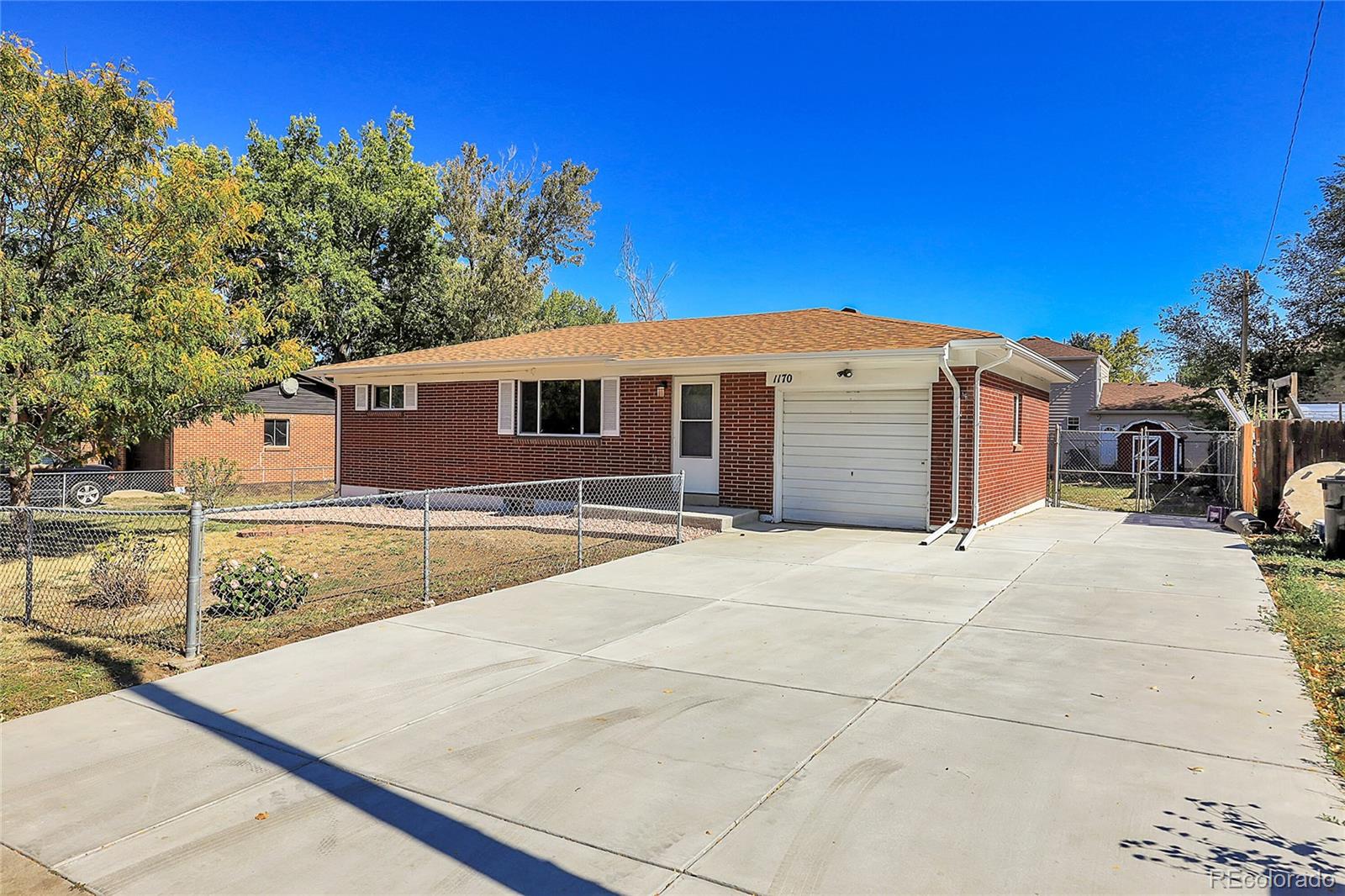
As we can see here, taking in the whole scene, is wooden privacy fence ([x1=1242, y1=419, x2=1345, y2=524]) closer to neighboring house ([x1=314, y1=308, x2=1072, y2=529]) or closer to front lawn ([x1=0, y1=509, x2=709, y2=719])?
neighboring house ([x1=314, y1=308, x2=1072, y2=529])

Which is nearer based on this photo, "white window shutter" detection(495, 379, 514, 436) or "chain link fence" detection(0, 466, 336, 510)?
"white window shutter" detection(495, 379, 514, 436)

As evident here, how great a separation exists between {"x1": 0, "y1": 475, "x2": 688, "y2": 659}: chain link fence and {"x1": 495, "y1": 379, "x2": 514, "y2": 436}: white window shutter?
1330 mm

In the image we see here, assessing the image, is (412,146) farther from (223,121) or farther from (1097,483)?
(1097,483)

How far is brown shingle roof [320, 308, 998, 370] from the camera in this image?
12938mm

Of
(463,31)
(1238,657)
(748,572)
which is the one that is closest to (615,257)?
(463,31)

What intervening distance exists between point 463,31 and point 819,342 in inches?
401

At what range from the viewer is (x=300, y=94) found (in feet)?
73.6

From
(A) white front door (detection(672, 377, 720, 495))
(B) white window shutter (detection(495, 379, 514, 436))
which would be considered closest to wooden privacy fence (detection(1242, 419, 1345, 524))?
(A) white front door (detection(672, 377, 720, 495))

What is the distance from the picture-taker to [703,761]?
4020mm

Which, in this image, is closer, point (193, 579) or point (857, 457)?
point (193, 579)

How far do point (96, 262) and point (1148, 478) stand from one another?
25.2 meters

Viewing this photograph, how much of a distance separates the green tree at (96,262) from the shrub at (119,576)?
3317 mm

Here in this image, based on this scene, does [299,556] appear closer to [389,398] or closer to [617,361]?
[617,361]

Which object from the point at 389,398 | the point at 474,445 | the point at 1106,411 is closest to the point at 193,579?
the point at 474,445
